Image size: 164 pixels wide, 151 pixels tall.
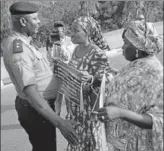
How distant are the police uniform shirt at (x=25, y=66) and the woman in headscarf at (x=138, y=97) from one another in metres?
0.64

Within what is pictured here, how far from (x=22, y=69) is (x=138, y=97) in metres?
0.94

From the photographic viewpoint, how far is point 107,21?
16.5m

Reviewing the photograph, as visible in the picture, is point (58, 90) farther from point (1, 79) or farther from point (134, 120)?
point (1, 79)

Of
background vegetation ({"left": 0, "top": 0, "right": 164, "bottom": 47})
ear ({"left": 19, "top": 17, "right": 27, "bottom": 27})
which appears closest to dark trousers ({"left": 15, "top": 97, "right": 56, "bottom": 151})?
ear ({"left": 19, "top": 17, "right": 27, "bottom": 27})

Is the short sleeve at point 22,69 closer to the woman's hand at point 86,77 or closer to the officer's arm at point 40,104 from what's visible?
the officer's arm at point 40,104

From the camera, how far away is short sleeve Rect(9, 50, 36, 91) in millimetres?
3039

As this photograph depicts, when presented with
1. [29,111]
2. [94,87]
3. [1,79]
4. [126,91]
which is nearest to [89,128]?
[94,87]

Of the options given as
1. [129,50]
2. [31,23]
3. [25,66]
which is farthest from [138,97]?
[31,23]

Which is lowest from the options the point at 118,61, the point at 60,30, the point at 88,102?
the point at 118,61

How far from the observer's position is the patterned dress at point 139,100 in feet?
8.18

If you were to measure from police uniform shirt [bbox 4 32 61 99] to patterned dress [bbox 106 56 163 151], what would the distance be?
2.08 feet

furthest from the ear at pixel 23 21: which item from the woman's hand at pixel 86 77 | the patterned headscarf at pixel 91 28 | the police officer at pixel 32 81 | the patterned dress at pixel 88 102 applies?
the patterned headscarf at pixel 91 28

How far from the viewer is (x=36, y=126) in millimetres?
3496

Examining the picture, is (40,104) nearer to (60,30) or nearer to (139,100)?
(139,100)
